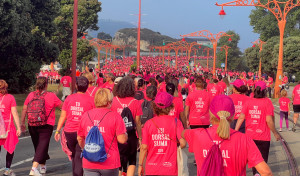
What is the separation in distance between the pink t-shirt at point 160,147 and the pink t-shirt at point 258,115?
8.25ft

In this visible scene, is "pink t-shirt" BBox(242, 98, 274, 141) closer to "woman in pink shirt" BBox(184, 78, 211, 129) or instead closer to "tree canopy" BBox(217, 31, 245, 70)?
"woman in pink shirt" BBox(184, 78, 211, 129)

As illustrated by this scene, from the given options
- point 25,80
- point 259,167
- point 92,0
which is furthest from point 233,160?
point 92,0

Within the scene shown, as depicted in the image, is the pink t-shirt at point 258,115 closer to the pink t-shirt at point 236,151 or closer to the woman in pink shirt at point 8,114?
the woman in pink shirt at point 8,114

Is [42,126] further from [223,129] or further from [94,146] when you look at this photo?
[223,129]

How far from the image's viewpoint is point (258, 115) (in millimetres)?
7832

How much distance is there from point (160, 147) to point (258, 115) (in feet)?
8.88

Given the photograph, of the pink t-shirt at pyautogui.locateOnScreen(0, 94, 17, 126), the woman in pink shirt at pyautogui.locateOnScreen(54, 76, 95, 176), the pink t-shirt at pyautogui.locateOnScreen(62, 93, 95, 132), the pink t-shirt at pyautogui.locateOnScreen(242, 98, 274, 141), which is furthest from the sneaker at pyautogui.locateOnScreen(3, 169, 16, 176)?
the pink t-shirt at pyautogui.locateOnScreen(242, 98, 274, 141)

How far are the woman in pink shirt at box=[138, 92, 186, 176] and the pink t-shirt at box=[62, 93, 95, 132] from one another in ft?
5.66

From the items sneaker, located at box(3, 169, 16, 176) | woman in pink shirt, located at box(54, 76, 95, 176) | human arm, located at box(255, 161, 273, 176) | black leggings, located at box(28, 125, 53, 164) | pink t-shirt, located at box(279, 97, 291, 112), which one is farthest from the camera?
pink t-shirt, located at box(279, 97, 291, 112)

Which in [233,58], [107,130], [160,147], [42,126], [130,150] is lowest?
[130,150]

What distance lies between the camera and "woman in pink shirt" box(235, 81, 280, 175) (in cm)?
775

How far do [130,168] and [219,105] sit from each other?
3314 mm

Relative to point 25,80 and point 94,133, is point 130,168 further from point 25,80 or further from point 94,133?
point 25,80

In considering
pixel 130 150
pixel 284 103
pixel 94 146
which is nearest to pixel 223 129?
pixel 94 146
